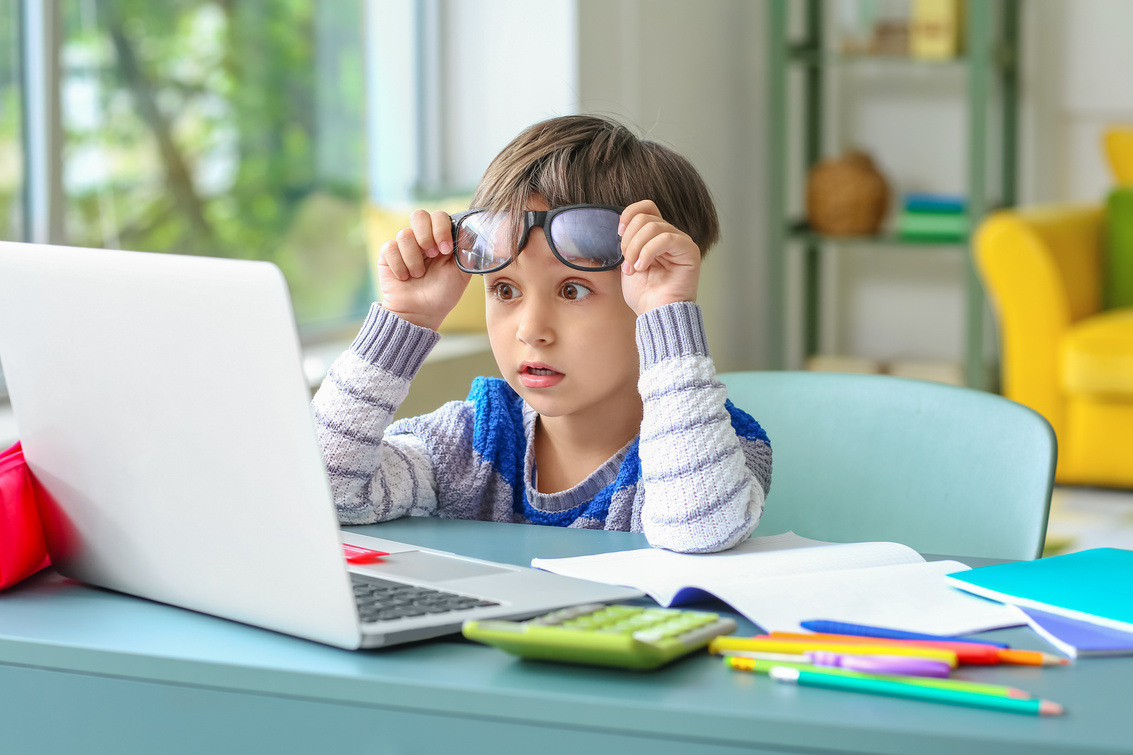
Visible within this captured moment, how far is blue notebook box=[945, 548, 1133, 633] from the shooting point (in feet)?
2.09

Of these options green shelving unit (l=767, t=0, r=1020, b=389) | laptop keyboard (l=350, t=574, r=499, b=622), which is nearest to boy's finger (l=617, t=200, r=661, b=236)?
laptop keyboard (l=350, t=574, r=499, b=622)

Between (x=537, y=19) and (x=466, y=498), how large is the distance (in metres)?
2.17

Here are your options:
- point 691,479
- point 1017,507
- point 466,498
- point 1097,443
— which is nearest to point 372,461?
point 466,498

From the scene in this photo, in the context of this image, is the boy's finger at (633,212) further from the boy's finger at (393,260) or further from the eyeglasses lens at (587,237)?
the boy's finger at (393,260)

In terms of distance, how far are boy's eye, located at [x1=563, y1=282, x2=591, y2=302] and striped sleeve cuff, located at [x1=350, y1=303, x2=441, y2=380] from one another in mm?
130

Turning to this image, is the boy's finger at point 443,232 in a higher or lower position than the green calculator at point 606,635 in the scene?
higher

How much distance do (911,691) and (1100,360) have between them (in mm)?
2542

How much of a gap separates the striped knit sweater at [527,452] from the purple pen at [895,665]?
0.26 meters

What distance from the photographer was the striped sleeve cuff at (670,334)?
0.87m

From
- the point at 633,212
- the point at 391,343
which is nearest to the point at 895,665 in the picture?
the point at 633,212

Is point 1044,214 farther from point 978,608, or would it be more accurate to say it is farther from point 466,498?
point 978,608

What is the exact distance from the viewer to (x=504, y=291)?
990 mm

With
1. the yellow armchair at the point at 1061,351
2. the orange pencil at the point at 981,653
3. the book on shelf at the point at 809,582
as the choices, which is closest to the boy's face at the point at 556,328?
the book on shelf at the point at 809,582

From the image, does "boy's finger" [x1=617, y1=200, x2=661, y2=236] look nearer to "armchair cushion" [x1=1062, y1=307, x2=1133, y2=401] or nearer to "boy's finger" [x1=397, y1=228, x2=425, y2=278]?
"boy's finger" [x1=397, y1=228, x2=425, y2=278]
